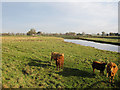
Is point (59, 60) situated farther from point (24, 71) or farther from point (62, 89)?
point (24, 71)

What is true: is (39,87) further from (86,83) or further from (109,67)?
(109,67)

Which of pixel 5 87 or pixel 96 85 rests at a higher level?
pixel 5 87

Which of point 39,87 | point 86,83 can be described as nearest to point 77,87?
point 86,83

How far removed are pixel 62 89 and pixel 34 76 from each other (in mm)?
3767

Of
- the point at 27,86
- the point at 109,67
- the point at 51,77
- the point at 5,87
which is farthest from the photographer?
the point at 51,77

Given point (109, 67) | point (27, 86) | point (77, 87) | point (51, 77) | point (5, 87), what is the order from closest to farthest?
point (5, 87), point (27, 86), point (77, 87), point (109, 67), point (51, 77)

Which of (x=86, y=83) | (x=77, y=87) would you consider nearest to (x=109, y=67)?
(x=86, y=83)

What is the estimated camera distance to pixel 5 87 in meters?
6.86

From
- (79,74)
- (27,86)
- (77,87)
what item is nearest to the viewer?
(27,86)

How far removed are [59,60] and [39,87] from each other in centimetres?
442

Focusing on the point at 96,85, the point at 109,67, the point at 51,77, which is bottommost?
the point at 96,85

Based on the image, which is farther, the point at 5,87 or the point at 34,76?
the point at 34,76

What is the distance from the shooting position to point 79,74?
10867 mm

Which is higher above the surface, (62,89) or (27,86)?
(27,86)
